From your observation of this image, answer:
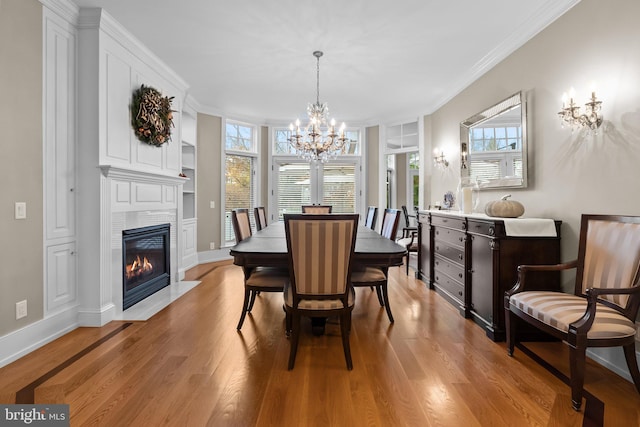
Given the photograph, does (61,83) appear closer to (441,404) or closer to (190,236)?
(190,236)

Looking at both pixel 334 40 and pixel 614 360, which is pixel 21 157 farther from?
pixel 614 360

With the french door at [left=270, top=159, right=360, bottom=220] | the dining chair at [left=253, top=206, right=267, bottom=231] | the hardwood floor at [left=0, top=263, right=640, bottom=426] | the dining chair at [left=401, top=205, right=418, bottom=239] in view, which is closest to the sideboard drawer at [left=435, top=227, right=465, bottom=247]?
the hardwood floor at [left=0, top=263, right=640, bottom=426]

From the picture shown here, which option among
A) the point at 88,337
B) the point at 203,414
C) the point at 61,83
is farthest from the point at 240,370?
the point at 61,83

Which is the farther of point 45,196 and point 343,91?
point 343,91

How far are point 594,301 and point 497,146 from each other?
218 cm

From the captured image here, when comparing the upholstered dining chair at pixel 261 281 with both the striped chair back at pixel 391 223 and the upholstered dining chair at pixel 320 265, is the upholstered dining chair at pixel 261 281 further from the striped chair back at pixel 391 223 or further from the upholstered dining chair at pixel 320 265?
the striped chair back at pixel 391 223

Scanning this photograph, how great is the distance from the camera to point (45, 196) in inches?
98.9

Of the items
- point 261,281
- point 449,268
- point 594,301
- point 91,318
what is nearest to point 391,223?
point 449,268

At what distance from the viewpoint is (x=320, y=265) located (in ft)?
6.73

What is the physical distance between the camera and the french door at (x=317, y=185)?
655 cm

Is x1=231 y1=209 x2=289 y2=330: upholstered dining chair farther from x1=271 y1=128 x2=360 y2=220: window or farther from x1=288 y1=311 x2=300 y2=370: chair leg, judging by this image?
x1=271 y1=128 x2=360 y2=220: window

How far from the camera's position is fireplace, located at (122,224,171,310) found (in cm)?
328

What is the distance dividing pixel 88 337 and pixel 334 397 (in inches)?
84.8

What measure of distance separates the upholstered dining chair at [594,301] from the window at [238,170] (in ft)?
16.0
